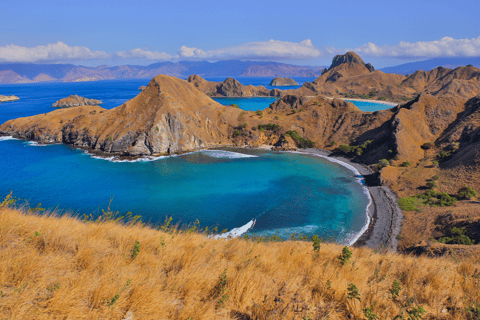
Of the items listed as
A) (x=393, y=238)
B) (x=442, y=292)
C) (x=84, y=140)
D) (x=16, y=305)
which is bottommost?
(x=393, y=238)

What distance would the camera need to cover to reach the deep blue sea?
30.7 metres

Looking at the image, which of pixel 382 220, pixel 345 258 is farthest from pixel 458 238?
pixel 345 258

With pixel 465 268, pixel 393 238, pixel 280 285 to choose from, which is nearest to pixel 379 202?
pixel 393 238

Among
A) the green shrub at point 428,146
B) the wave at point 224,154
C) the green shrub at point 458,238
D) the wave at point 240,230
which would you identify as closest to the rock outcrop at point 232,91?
the wave at point 224,154

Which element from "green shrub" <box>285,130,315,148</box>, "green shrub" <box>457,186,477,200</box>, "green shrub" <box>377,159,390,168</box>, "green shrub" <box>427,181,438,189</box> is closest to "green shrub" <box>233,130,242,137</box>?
"green shrub" <box>285,130,315,148</box>

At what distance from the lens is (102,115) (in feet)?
219

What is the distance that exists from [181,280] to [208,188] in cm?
3449

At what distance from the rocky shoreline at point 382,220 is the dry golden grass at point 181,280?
15.7 meters

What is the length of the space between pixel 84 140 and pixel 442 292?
242 feet

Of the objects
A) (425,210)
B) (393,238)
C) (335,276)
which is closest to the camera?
(335,276)

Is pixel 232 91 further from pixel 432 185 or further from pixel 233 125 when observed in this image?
pixel 432 185

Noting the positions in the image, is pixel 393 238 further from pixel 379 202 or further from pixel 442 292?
pixel 442 292

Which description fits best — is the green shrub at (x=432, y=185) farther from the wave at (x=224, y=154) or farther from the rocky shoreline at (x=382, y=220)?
the wave at (x=224, y=154)

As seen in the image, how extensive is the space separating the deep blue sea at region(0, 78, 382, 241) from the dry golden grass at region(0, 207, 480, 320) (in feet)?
64.7
